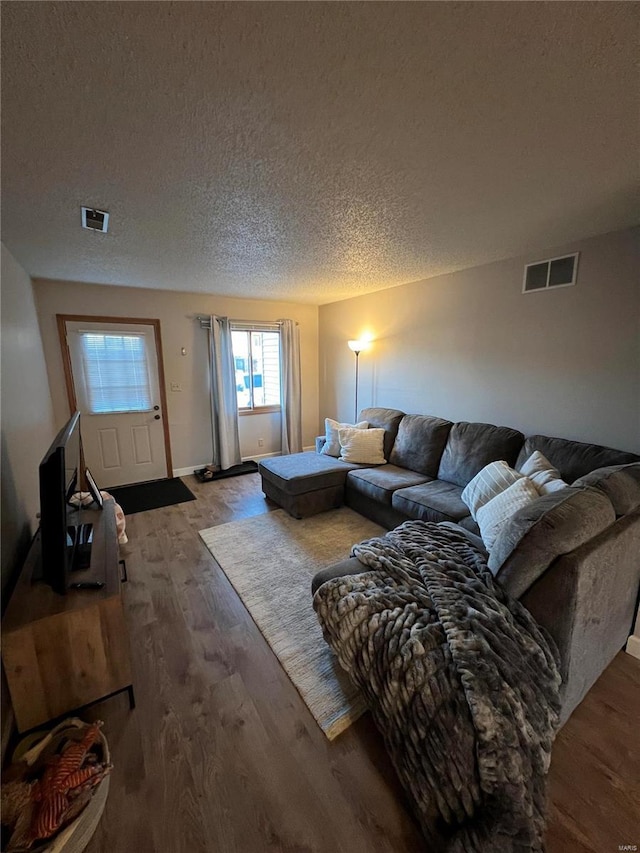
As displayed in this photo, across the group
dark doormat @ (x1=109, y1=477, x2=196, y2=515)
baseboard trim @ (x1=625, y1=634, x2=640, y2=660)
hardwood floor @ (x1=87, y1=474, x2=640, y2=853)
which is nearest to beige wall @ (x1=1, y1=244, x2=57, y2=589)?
hardwood floor @ (x1=87, y1=474, x2=640, y2=853)

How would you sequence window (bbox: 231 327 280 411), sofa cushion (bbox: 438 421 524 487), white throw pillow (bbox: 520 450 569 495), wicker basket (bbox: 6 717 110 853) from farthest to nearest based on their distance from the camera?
A: window (bbox: 231 327 280 411), sofa cushion (bbox: 438 421 524 487), white throw pillow (bbox: 520 450 569 495), wicker basket (bbox: 6 717 110 853)

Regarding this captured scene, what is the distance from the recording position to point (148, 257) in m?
2.78

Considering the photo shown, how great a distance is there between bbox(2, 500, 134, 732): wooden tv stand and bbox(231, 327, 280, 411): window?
3596 mm

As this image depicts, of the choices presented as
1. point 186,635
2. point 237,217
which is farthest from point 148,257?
point 186,635

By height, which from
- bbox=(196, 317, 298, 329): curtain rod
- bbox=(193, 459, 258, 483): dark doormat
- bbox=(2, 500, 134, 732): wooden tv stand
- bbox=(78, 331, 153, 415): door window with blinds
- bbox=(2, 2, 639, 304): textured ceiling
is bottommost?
bbox=(193, 459, 258, 483): dark doormat

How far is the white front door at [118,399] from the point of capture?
12.5 feet

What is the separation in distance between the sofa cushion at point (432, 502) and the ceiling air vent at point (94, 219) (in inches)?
109

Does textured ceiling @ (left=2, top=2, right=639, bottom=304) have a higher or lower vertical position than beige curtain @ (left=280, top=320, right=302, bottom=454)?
higher

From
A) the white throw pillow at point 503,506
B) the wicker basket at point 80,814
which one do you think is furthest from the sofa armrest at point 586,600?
the wicker basket at point 80,814

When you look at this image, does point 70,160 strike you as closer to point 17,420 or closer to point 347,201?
point 347,201

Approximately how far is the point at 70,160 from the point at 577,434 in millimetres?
3517

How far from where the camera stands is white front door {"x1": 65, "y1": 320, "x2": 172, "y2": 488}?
3824 millimetres

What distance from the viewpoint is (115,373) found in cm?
399

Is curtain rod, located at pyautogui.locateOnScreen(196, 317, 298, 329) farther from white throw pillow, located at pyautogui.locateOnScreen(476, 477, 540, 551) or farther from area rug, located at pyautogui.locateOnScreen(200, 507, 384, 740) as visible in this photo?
white throw pillow, located at pyautogui.locateOnScreen(476, 477, 540, 551)
